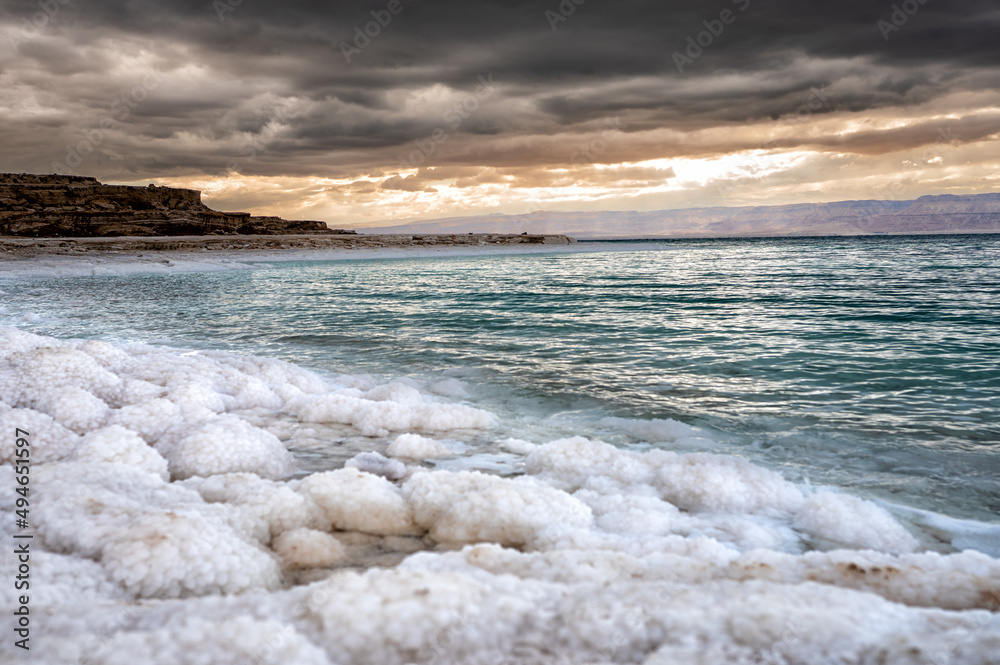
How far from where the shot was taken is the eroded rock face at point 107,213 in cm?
7788

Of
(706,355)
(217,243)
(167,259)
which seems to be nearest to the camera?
(706,355)

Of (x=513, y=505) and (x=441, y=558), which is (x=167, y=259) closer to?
(x=513, y=505)

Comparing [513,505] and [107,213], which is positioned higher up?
[107,213]

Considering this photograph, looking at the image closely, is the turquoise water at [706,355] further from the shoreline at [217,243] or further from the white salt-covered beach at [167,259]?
the shoreline at [217,243]

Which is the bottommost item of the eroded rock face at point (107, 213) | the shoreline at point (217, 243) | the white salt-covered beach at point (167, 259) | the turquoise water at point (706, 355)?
the turquoise water at point (706, 355)

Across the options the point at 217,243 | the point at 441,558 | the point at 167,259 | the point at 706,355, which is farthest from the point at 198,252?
the point at 441,558

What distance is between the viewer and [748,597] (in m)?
1.96

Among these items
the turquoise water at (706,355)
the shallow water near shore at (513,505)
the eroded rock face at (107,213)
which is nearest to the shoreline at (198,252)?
the eroded rock face at (107,213)

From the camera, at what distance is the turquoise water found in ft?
16.9

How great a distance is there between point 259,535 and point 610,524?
6.48 feet

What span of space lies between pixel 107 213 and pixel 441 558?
105 metres

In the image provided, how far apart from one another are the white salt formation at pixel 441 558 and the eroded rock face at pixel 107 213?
93.6 meters

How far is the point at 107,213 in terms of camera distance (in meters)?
85.8

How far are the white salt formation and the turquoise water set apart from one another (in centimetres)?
131
